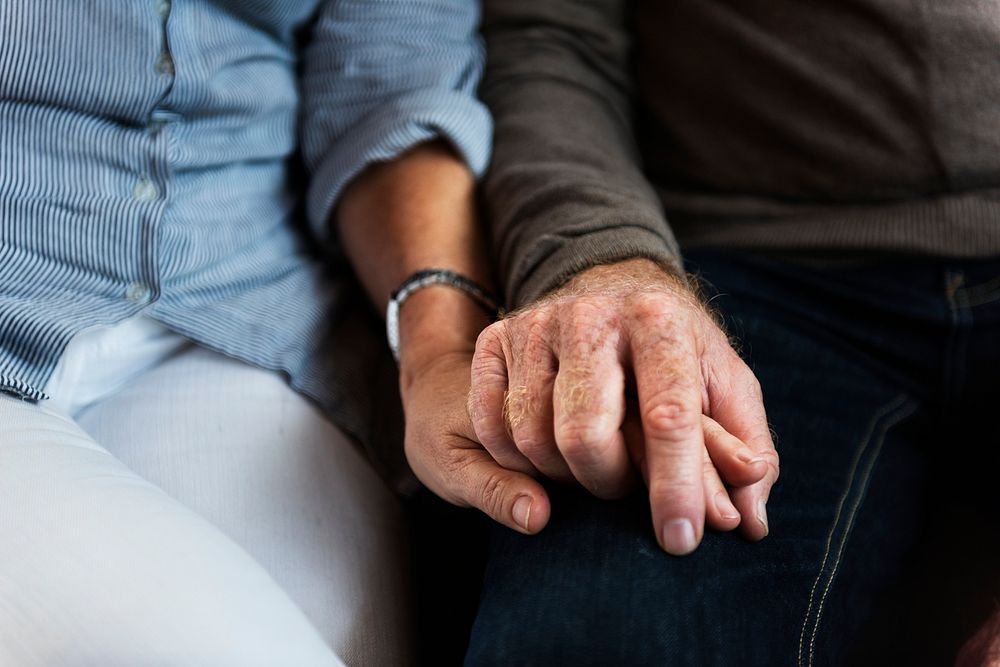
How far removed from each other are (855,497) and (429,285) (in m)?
0.40

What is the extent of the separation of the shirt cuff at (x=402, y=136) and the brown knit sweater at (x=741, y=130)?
0.03 m

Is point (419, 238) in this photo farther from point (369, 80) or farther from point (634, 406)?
point (634, 406)

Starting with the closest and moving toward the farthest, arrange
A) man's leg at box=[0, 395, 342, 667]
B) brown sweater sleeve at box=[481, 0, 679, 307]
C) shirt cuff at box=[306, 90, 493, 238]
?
man's leg at box=[0, 395, 342, 667] → brown sweater sleeve at box=[481, 0, 679, 307] → shirt cuff at box=[306, 90, 493, 238]

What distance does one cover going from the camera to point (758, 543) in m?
0.57

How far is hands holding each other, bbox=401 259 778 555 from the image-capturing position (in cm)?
49

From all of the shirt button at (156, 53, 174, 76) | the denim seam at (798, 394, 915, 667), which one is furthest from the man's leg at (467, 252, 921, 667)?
the shirt button at (156, 53, 174, 76)

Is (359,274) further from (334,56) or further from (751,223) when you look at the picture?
(751,223)

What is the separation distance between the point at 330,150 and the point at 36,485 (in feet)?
1.56

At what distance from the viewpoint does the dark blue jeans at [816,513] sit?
1.68 ft

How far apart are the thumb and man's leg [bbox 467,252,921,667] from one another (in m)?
0.02

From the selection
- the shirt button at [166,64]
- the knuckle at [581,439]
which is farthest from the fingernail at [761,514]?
the shirt button at [166,64]

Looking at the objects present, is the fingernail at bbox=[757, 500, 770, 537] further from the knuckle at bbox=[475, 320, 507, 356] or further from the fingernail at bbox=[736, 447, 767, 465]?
the knuckle at bbox=[475, 320, 507, 356]

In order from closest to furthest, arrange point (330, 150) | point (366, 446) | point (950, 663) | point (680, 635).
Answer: point (680, 635), point (950, 663), point (366, 446), point (330, 150)

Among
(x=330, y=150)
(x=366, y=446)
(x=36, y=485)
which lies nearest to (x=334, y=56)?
(x=330, y=150)
